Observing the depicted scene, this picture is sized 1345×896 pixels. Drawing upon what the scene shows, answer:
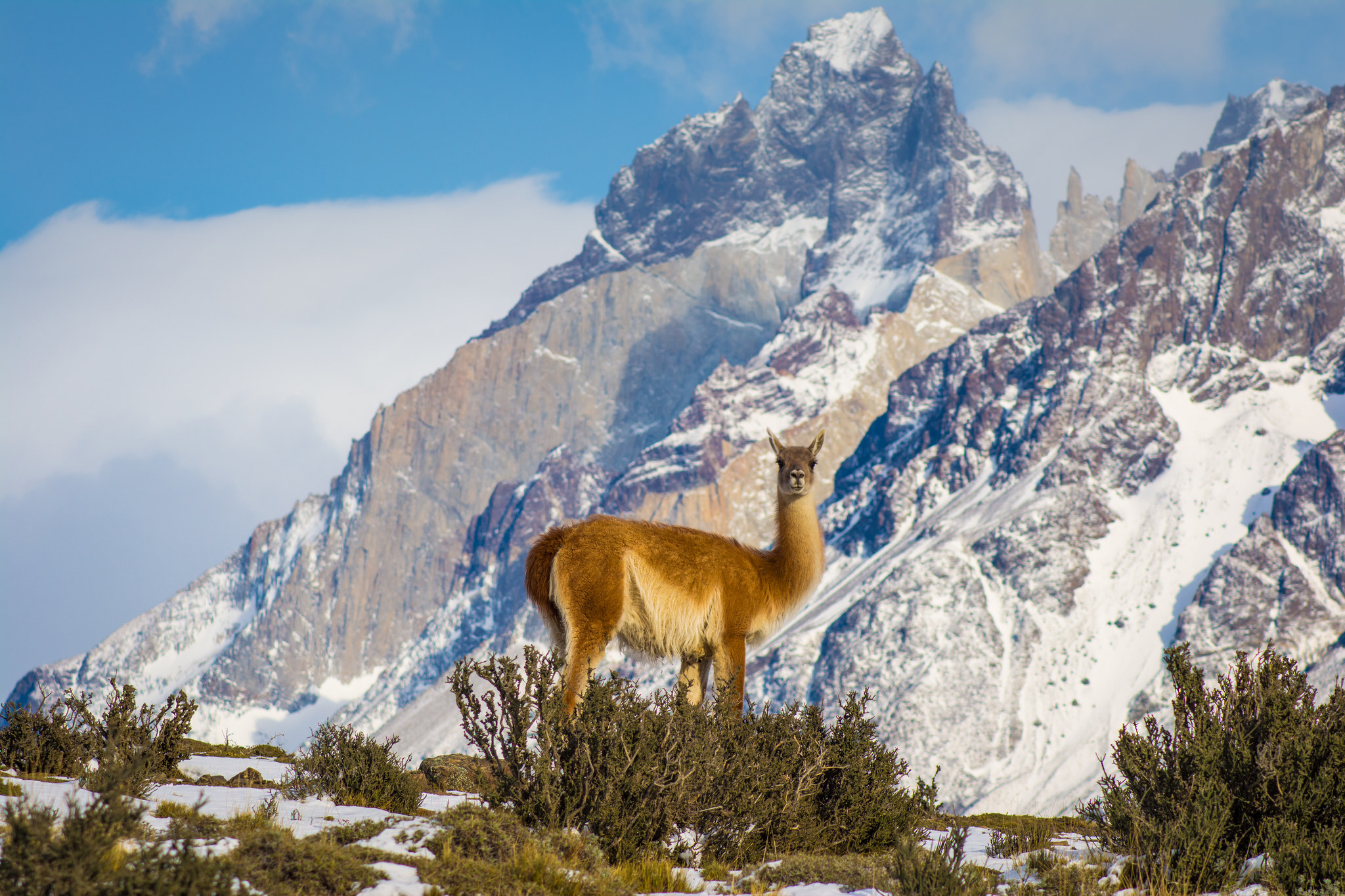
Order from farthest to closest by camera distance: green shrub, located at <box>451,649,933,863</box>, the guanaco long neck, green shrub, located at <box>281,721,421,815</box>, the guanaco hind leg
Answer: the guanaco long neck → the guanaco hind leg → green shrub, located at <box>281,721,421,815</box> → green shrub, located at <box>451,649,933,863</box>

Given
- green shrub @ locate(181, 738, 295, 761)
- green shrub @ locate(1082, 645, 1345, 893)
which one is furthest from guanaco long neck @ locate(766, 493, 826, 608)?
green shrub @ locate(181, 738, 295, 761)

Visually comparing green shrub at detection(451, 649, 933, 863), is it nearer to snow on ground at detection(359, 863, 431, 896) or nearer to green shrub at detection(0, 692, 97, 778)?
snow on ground at detection(359, 863, 431, 896)

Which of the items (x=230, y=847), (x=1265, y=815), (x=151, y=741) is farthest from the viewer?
(x=151, y=741)

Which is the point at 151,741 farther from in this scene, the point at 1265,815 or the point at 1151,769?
the point at 1265,815

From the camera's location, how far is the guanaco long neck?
15.0m

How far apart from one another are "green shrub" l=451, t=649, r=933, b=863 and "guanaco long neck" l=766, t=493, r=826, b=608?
11.4 ft

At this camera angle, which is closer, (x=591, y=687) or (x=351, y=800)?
(x=591, y=687)

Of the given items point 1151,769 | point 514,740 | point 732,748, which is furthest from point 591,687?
point 1151,769

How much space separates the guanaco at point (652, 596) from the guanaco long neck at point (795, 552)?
0.27 m

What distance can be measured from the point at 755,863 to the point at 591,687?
2226mm

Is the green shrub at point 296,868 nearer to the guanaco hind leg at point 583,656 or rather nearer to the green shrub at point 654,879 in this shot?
the green shrub at point 654,879

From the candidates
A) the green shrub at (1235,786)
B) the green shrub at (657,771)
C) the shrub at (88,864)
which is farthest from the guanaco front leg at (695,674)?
the shrub at (88,864)

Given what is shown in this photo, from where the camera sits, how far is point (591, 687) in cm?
1023

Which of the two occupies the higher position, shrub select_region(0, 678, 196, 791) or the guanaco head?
the guanaco head
